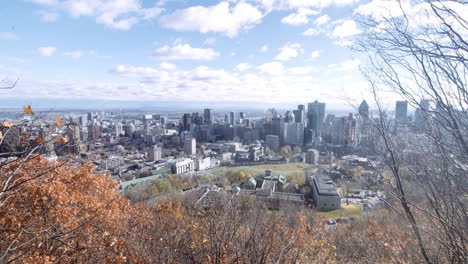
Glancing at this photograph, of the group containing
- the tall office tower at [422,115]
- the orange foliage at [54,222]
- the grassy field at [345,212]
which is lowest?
the grassy field at [345,212]

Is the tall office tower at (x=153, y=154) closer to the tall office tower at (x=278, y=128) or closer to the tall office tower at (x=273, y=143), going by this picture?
the tall office tower at (x=273, y=143)

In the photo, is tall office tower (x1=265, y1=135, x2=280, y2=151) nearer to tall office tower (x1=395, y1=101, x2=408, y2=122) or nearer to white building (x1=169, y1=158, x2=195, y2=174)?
white building (x1=169, y1=158, x2=195, y2=174)

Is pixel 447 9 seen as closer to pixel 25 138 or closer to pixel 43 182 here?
pixel 25 138

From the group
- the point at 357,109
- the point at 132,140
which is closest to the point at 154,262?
the point at 357,109

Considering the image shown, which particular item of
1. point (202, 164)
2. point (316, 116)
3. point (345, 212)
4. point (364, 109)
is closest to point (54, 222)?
point (364, 109)

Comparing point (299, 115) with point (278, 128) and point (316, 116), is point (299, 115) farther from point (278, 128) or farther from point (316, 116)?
point (316, 116)

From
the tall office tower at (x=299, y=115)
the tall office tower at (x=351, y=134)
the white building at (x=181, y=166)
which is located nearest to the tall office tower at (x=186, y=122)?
the tall office tower at (x=299, y=115)
